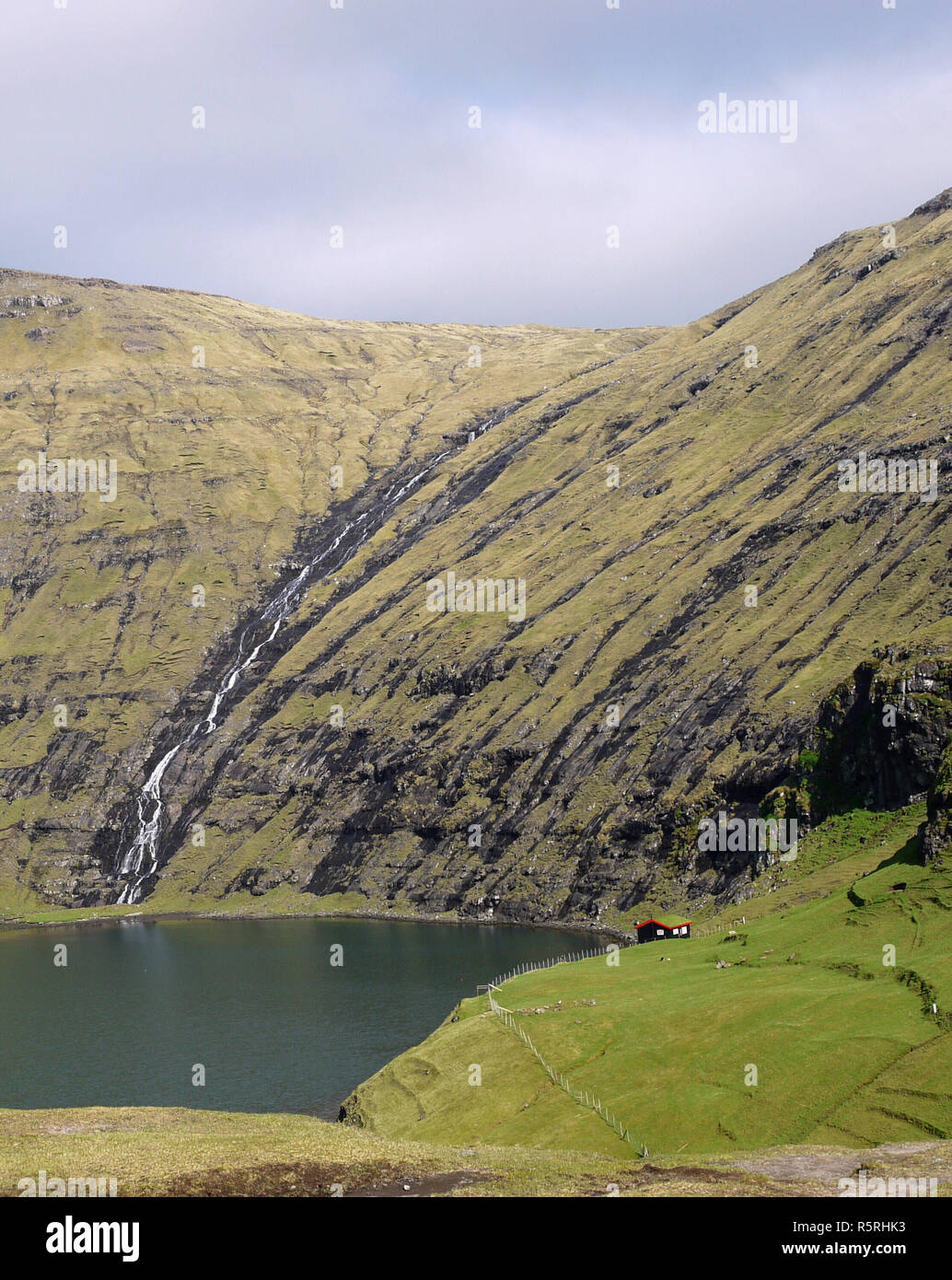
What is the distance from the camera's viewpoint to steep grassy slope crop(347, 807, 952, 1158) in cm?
5947

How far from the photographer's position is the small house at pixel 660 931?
129 metres

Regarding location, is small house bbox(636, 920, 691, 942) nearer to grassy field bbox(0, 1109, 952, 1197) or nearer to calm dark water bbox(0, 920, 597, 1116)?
calm dark water bbox(0, 920, 597, 1116)

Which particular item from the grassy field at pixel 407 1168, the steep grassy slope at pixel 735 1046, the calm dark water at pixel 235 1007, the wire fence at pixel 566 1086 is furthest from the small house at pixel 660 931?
the grassy field at pixel 407 1168

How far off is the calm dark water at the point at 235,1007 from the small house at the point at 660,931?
2046 cm

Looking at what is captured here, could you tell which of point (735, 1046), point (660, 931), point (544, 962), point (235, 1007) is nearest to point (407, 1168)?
point (735, 1046)

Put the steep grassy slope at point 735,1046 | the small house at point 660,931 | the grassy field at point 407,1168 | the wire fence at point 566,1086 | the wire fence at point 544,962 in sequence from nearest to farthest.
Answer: the grassy field at point 407,1168 → the steep grassy slope at point 735,1046 → the wire fence at point 566,1086 → the small house at point 660,931 → the wire fence at point 544,962

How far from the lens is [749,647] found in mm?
195875

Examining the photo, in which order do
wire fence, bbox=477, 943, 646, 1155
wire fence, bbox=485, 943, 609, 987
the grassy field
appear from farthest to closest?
1. wire fence, bbox=485, 943, 609, 987
2. wire fence, bbox=477, 943, 646, 1155
3. the grassy field

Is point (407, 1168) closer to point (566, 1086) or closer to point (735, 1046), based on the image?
point (566, 1086)

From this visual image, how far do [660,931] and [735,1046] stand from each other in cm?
6471

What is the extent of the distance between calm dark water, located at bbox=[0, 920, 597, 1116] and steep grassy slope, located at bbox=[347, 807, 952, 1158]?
18400 mm

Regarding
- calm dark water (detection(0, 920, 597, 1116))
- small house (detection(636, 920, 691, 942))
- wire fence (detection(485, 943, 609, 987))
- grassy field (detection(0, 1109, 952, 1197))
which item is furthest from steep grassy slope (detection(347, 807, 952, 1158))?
wire fence (detection(485, 943, 609, 987))

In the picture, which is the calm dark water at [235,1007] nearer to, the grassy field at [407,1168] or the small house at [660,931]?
the small house at [660,931]
